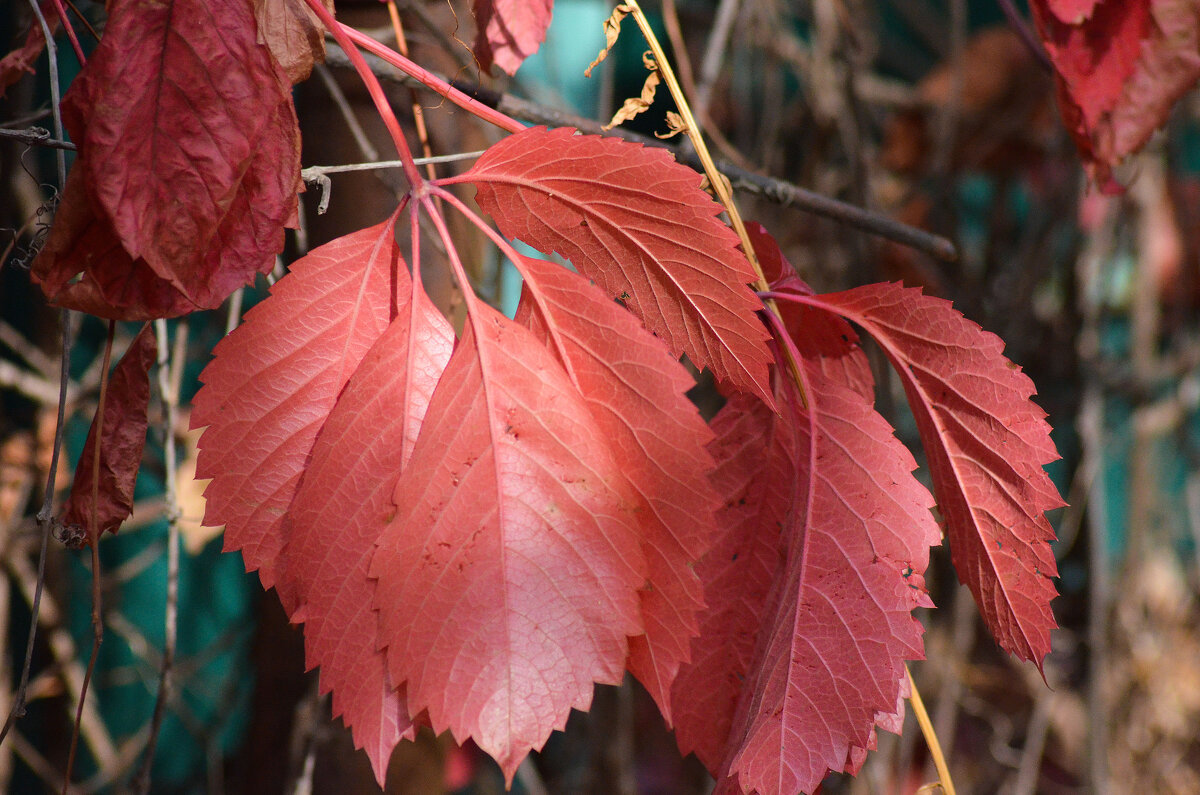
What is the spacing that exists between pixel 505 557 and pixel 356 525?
61 mm

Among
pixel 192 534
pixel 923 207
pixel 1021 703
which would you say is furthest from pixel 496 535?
pixel 1021 703

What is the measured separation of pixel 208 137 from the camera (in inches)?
11.1

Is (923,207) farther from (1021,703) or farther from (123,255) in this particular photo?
(123,255)

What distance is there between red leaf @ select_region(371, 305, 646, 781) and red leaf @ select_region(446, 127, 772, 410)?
1.8 inches

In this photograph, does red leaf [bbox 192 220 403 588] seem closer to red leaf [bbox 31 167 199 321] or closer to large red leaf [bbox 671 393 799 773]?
red leaf [bbox 31 167 199 321]

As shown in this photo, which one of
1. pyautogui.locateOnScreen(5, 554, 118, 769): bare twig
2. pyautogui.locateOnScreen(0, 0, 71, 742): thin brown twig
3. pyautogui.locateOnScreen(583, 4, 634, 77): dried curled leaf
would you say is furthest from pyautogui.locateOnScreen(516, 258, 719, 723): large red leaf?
pyautogui.locateOnScreen(5, 554, 118, 769): bare twig

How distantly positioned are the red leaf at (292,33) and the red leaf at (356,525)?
11 cm

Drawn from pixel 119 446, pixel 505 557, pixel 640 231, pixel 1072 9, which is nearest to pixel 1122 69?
pixel 1072 9

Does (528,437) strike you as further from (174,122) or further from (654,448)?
(174,122)

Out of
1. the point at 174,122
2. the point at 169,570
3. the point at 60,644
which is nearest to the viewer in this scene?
the point at 174,122

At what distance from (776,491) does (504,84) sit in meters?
0.41

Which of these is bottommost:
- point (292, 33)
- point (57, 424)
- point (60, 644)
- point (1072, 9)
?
point (60, 644)

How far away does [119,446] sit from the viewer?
344 mm

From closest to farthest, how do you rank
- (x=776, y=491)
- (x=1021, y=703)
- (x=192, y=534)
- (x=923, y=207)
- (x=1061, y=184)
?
(x=776, y=491) → (x=192, y=534) → (x=1061, y=184) → (x=923, y=207) → (x=1021, y=703)
